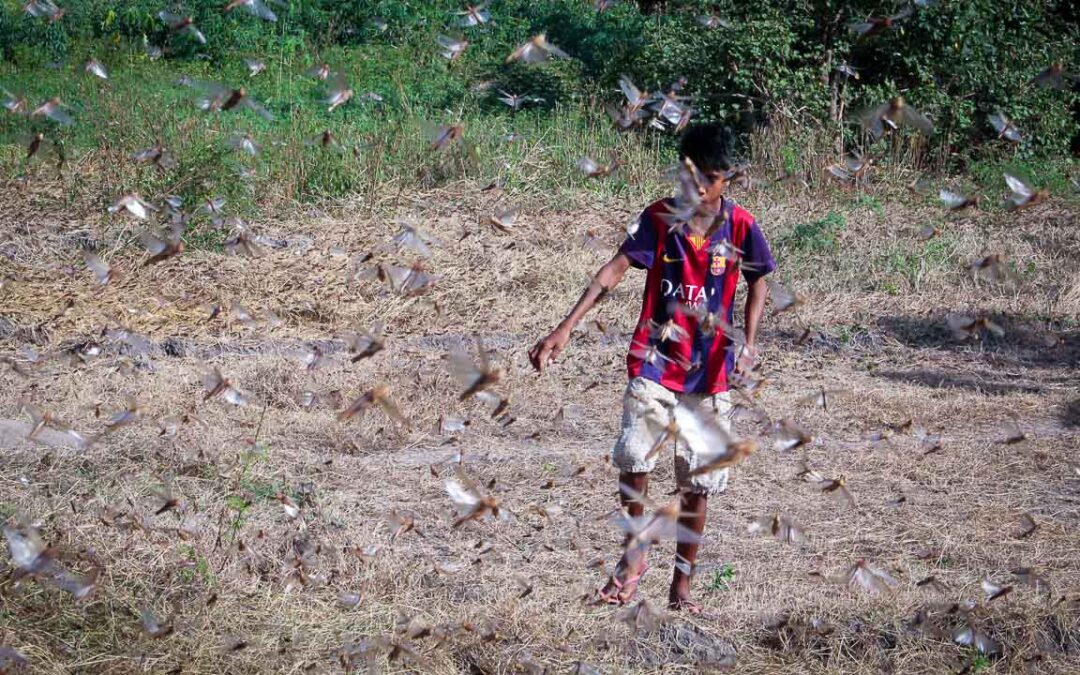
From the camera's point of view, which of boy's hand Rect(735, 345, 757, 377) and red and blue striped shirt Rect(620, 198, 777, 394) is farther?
boy's hand Rect(735, 345, 757, 377)

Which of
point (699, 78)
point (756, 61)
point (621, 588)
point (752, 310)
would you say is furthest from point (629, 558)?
point (699, 78)

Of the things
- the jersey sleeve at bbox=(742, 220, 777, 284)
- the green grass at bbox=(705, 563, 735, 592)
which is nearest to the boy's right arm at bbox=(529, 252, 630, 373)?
the jersey sleeve at bbox=(742, 220, 777, 284)

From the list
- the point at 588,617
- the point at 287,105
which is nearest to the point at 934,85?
the point at 287,105

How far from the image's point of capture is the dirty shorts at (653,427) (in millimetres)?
3021

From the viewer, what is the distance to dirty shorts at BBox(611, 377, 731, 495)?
9.91 ft

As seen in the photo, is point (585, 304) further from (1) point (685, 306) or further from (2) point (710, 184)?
(2) point (710, 184)

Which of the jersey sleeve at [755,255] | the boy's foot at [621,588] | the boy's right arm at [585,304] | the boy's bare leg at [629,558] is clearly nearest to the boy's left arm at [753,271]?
the jersey sleeve at [755,255]

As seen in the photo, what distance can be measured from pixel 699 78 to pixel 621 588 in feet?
27.0

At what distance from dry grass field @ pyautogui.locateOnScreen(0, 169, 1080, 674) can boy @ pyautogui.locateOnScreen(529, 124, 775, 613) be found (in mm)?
408

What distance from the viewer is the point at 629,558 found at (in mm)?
3131

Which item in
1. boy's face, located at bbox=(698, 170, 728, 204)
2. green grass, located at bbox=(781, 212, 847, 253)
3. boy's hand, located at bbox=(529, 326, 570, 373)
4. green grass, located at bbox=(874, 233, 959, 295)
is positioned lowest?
green grass, located at bbox=(781, 212, 847, 253)

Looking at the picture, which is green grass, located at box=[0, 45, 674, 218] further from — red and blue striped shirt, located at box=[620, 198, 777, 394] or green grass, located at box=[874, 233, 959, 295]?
red and blue striped shirt, located at box=[620, 198, 777, 394]

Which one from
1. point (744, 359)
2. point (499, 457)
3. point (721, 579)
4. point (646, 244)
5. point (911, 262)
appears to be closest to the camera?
point (646, 244)

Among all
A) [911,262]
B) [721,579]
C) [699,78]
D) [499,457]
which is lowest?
[699,78]
